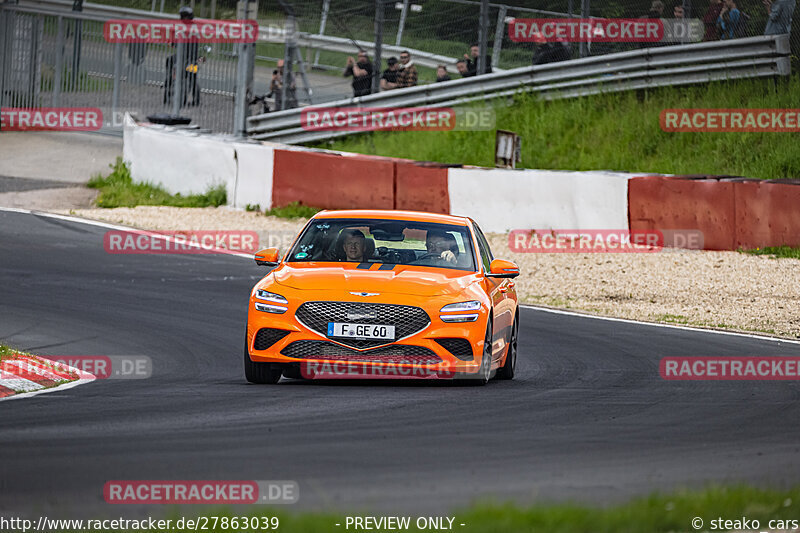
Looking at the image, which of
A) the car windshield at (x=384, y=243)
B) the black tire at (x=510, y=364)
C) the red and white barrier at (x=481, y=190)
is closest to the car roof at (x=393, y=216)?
the car windshield at (x=384, y=243)

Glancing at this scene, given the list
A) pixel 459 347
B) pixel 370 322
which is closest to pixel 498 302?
pixel 459 347

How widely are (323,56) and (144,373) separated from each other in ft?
51.5

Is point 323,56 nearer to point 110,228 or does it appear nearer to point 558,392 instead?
point 110,228

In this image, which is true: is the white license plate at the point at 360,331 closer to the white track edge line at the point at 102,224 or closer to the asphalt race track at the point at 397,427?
the asphalt race track at the point at 397,427

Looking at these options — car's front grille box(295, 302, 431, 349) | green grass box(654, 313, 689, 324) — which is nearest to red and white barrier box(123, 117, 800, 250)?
green grass box(654, 313, 689, 324)

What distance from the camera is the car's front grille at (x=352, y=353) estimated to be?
9227 mm

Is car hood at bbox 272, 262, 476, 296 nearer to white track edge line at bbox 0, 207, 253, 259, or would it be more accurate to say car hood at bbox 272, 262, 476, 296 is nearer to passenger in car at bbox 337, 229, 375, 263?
passenger in car at bbox 337, 229, 375, 263

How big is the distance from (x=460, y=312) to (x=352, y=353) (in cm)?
87

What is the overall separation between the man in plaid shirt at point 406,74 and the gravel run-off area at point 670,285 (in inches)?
247

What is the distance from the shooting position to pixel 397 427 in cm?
745

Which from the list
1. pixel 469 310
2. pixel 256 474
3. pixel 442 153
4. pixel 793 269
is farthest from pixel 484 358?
pixel 442 153

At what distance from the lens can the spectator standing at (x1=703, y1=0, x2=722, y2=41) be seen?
22031 millimetres

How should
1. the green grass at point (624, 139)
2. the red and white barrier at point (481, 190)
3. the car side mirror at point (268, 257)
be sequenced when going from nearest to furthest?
1. the car side mirror at point (268, 257)
2. the red and white barrier at point (481, 190)
3. the green grass at point (624, 139)

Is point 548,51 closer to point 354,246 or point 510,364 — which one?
point 510,364
